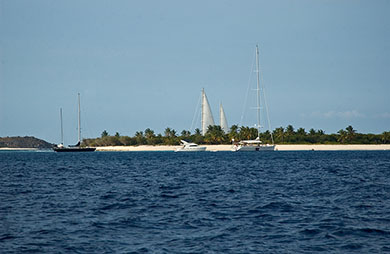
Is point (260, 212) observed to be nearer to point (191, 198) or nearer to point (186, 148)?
point (191, 198)

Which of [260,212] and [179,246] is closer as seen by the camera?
[179,246]

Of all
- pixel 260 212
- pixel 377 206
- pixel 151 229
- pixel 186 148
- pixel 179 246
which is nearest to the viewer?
pixel 179 246

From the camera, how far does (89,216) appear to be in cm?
2441

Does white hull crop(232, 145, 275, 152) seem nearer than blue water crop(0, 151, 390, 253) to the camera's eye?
No

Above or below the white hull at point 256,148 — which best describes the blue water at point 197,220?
below

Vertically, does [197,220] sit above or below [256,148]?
below

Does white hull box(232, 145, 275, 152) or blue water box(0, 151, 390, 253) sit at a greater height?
white hull box(232, 145, 275, 152)

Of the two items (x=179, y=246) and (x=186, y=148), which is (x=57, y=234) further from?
(x=186, y=148)

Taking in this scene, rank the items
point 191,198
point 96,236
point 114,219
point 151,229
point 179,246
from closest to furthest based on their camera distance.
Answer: point 179,246 → point 96,236 → point 151,229 → point 114,219 → point 191,198

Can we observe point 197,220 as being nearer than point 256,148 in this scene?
Yes

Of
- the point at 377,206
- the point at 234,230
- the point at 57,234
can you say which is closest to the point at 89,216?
the point at 57,234

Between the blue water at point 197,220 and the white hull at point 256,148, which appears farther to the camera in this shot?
the white hull at point 256,148

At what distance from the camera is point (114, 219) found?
23578mm

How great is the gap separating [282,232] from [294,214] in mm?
4597
